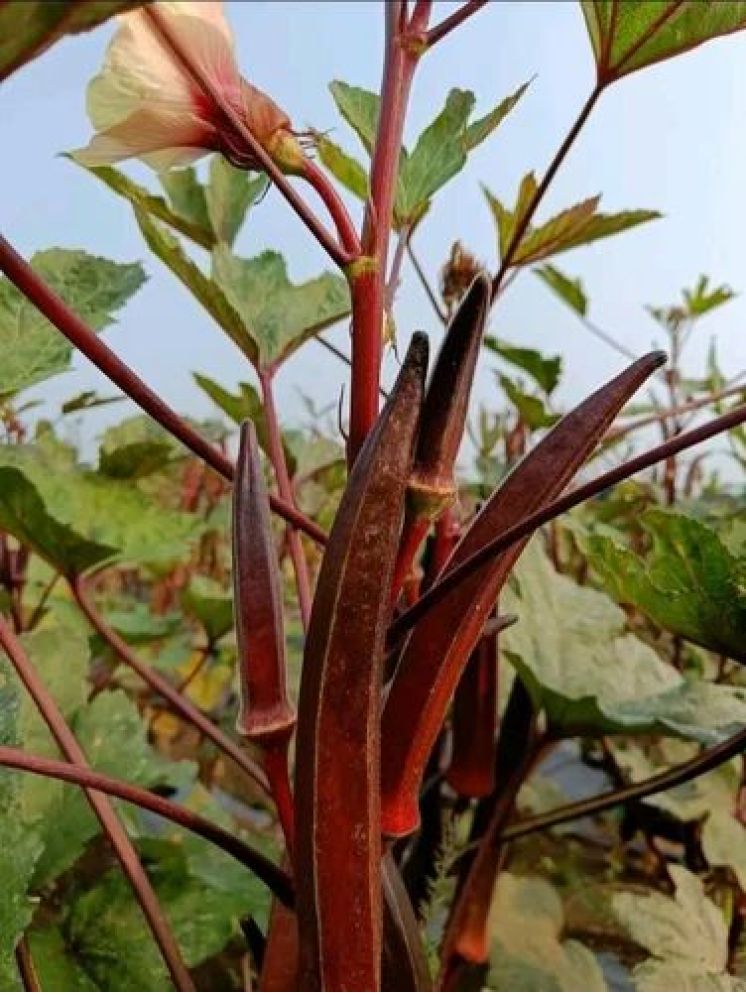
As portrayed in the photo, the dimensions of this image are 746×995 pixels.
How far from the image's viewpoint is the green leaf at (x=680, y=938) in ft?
2.00

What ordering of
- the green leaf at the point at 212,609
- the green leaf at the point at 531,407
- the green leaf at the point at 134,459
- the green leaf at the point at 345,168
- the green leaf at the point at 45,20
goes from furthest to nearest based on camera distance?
Answer: the green leaf at the point at 212,609
the green leaf at the point at 531,407
the green leaf at the point at 134,459
the green leaf at the point at 345,168
the green leaf at the point at 45,20

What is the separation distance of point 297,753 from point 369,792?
0.03 meters

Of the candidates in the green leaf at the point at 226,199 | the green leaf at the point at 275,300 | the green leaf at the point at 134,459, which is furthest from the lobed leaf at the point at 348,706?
the green leaf at the point at 134,459

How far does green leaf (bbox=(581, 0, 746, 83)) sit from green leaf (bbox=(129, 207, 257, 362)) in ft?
0.65

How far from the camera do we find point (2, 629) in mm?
514

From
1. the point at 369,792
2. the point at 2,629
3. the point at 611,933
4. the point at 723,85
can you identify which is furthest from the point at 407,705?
the point at 611,933

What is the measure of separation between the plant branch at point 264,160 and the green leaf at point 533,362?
0.66 metres

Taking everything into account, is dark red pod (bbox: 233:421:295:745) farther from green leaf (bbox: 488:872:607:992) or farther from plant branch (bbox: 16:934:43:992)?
green leaf (bbox: 488:872:607:992)

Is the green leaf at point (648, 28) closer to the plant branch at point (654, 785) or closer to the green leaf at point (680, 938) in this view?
the plant branch at point (654, 785)

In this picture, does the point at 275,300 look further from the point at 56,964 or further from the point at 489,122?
the point at 56,964

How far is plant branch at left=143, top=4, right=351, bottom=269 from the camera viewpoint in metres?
0.38

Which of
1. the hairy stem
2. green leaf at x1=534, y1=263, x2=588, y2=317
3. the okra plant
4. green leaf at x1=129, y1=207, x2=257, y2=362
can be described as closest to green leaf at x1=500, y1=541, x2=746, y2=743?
the okra plant

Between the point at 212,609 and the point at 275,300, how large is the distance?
56cm

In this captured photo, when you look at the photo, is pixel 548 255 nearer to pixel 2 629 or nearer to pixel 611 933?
pixel 2 629
